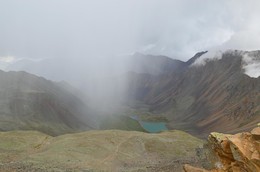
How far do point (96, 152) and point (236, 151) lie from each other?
4561 centimetres

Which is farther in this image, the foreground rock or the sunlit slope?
the sunlit slope

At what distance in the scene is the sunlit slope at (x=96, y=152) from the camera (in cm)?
6284

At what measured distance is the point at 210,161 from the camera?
37.2 meters

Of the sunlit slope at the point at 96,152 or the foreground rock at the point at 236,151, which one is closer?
the foreground rock at the point at 236,151

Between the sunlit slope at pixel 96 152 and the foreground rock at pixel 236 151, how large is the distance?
2666cm

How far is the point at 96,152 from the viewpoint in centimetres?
7475

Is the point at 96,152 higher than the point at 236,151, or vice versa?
the point at 236,151

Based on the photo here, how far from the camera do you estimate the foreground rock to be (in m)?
31.5

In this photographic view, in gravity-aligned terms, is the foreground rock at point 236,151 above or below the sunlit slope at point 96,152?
above

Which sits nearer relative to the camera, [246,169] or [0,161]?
[246,169]

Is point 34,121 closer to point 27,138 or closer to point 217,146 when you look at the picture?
point 27,138

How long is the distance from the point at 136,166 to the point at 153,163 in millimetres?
4831

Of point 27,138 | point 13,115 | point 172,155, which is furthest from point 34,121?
point 172,155

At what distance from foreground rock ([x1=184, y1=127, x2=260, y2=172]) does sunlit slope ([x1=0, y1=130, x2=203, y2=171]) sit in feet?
87.5
